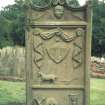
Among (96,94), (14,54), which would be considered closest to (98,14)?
(14,54)

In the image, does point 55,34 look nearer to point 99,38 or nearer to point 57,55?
point 57,55

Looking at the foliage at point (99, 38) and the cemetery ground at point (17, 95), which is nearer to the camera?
the cemetery ground at point (17, 95)

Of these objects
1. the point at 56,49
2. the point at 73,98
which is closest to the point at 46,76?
the point at 56,49

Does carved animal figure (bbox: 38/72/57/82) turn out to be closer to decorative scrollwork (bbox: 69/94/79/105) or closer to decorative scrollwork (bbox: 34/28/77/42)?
decorative scrollwork (bbox: 69/94/79/105)

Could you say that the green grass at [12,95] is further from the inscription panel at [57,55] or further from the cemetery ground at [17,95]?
the inscription panel at [57,55]

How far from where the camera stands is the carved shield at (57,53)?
33.6 feet

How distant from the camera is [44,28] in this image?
10273 mm

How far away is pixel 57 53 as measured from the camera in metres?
10.3

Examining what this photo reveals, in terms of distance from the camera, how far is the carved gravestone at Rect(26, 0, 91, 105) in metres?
10.2

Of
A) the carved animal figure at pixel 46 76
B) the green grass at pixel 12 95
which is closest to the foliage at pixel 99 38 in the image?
the green grass at pixel 12 95

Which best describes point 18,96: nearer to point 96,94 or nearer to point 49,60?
point 96,94

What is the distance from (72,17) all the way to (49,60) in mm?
967

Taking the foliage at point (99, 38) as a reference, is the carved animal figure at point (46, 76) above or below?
below

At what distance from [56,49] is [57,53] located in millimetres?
82
